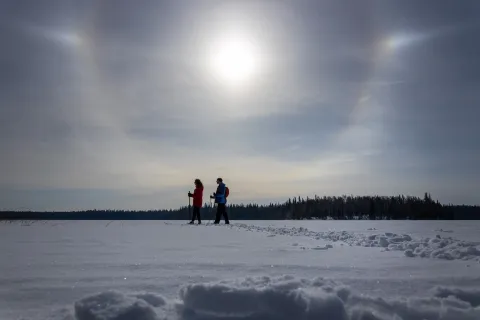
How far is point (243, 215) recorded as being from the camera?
11144 cm

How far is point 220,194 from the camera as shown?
687 inches

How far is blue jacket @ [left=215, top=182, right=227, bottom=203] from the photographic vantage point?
1741cm

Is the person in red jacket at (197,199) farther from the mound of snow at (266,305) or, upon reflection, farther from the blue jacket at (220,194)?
the mound of snow at (266,305)

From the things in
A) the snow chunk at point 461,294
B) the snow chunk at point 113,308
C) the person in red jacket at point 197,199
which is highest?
the person in red jacket at point 197,199

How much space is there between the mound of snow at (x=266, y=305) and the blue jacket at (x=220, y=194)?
48.4 ft

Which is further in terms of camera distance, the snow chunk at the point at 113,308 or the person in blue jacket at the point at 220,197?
the person in blue jacket at the point at 220,197

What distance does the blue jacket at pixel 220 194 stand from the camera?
57.1 ft

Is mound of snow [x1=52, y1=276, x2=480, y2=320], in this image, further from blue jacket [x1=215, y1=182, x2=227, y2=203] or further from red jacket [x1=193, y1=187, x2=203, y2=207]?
red jacket [x1=193, y1=187, x2=203, y2=207]

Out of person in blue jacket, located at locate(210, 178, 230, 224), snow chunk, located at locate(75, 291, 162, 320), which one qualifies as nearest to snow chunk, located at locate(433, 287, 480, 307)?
snow chunk, located at locate(75, 291, 162, 320)

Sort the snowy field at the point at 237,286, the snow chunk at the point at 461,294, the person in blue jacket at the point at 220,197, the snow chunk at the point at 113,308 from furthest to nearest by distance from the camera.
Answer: the person in blue jacket at the point at 220,197 < the snow chunk at the point at 461,294 < the snowy field at the point at 237,286 < the snow chunk at the point at 113,308

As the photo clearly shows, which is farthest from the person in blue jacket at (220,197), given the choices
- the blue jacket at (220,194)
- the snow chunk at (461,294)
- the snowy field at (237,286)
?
the snow chunk at (461,294)

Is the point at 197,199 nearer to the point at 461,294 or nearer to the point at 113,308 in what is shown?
the point at 461,294

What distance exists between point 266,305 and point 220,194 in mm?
15103

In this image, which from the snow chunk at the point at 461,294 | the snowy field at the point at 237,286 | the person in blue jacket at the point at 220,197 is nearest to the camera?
the snowy field at the point at 237,286
